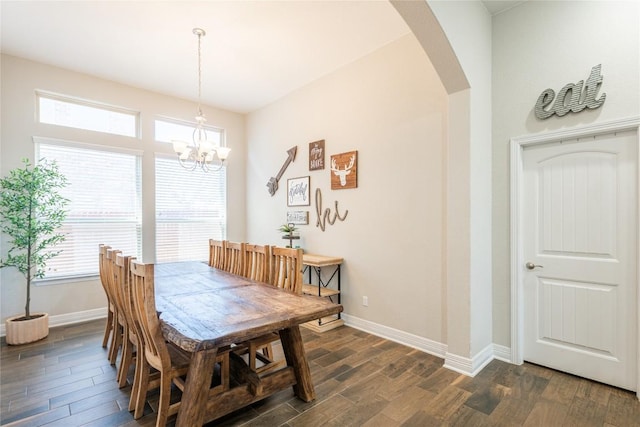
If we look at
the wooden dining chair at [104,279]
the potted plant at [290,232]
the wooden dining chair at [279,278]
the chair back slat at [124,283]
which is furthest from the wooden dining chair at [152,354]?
the potted plant at [290,232]

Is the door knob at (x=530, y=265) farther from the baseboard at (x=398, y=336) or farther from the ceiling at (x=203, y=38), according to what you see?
the ceiling at (x=203, y=38)

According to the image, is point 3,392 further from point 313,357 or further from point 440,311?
point 440,311

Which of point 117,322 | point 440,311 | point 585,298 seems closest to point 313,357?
point 440,311

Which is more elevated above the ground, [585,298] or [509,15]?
[509,15]

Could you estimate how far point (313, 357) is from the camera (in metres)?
2.88

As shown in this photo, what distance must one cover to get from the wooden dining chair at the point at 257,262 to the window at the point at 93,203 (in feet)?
7.49

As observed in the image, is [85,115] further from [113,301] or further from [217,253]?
[113,301]

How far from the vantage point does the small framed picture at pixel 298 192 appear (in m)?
4.32

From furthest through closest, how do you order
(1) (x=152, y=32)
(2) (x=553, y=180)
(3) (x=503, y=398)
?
(1) (x=152, y=32), (2) (x=553, y=180), (3) (x=503, y=398)

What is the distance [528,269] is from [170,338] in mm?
2904

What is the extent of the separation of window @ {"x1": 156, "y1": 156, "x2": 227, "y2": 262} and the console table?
213 centimetres

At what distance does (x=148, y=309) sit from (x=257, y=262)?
1.33 metres

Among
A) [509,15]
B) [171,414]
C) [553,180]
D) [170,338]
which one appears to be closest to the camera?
[170,338]

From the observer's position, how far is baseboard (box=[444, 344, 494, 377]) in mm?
2551
